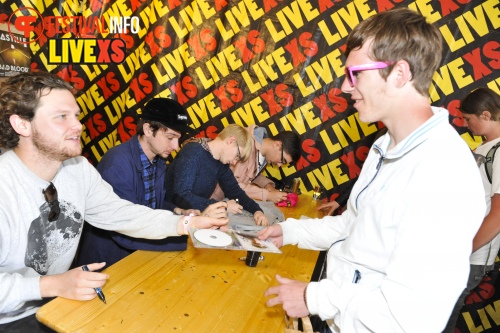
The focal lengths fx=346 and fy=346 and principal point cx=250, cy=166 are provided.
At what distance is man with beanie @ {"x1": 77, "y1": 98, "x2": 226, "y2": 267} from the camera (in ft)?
6.97

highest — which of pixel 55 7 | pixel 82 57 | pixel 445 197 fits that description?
pixel 55 7

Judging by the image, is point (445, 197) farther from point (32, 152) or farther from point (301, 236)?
point (32, 152)

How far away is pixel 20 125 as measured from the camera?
149 cm

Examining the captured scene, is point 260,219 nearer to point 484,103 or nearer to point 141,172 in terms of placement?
point 141,172

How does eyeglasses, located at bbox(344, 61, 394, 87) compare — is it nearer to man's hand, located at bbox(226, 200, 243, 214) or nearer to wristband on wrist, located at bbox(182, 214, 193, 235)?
wristband on wrist, located at bbox(182, 214, 193, 235)

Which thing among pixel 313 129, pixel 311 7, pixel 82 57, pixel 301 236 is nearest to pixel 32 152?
pixel 301 236

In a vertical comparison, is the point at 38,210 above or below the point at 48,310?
above

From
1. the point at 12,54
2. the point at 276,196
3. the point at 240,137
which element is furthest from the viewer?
the point at 12,54

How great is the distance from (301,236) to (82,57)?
447 centimetres

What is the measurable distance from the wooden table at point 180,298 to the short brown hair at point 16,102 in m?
0.73

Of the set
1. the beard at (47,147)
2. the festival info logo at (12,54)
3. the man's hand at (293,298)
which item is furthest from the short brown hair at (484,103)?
the festival info logo at (12,54)

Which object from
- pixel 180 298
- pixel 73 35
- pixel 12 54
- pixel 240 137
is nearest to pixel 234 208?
pixel 240 137

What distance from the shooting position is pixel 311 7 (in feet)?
12.9

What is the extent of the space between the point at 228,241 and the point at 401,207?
2.89 feet
